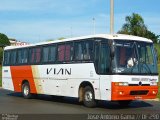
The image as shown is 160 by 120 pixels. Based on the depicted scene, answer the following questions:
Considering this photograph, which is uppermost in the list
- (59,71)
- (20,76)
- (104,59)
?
(104,59)

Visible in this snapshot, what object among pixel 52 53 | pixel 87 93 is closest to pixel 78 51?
pixel 87 93

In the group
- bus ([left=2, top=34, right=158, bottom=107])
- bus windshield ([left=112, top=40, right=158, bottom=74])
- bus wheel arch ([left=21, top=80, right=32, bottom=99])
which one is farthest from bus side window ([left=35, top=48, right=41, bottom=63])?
bus windshield ([left=112, top=40, right=158, bottom=74])

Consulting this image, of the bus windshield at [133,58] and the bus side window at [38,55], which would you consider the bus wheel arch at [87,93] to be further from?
the bus side window at [38,55]

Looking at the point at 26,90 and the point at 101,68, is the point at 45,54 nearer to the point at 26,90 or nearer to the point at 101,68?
the point at 26,90

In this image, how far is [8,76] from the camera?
26266 mm

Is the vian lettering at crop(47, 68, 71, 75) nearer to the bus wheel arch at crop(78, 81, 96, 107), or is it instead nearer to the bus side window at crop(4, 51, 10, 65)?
the bus wheel arch at crop(78, 81, 96, 107)

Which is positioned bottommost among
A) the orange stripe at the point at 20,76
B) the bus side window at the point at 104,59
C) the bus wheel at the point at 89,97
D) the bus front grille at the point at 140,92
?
the bus wheel at the point at 89,97

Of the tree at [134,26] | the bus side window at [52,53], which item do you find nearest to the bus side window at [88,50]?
the bus side window at [52,53]

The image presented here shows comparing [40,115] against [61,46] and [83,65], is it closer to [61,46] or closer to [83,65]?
[83,65]

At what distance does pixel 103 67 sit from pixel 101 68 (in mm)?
127

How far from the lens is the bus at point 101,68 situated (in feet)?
55.8

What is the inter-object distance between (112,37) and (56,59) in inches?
174

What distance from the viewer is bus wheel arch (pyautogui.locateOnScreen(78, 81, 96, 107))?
712 inches

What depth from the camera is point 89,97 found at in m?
18.3
